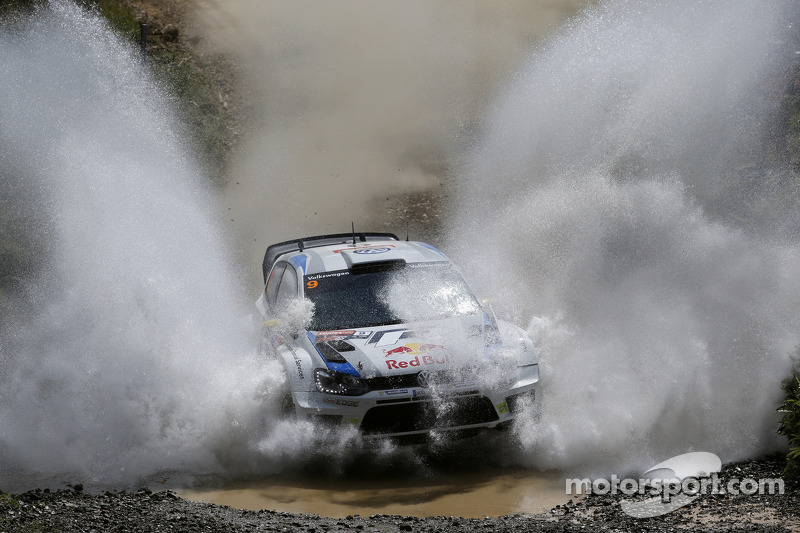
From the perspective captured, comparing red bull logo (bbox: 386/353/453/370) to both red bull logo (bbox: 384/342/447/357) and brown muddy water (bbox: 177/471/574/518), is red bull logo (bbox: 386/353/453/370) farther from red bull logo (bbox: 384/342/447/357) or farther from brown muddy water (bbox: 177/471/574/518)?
brown muddy water (bbox: 177/471/574/518)

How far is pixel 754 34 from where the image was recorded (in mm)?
18641

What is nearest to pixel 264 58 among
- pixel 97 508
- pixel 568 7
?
pixel 568 7

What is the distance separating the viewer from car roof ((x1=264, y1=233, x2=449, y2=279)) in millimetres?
8602

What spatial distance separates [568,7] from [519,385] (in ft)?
58.8

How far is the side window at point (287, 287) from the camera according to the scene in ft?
27.7

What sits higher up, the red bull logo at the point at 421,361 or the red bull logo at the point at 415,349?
the red bull logo at the point at 415,349

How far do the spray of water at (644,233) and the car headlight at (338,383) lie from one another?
139cm

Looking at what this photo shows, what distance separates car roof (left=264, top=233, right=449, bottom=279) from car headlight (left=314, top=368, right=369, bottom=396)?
5.51 feet

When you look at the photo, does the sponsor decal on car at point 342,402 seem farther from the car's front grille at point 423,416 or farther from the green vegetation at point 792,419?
the green vegetation at point 792,419

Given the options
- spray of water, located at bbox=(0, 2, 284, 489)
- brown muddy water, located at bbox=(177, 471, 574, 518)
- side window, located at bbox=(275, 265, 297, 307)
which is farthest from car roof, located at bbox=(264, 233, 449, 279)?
brown muddy water, located at bbox=(177, 471, 574, 518)

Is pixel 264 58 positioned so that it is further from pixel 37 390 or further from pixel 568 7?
pixel 37 390

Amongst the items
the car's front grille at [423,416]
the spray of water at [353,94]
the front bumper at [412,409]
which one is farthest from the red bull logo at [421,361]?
the spray of water at [353,94]

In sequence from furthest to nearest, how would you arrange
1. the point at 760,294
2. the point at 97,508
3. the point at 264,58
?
the point at 264,58
the point at 760,294
the point at 97,508

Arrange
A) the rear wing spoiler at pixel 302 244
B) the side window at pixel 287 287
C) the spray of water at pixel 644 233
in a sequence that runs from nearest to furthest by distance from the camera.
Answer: the spray of water at pixel 644 233 → the side window at pixel 287 287 → the rear wing spoiler at pixel 302 244
